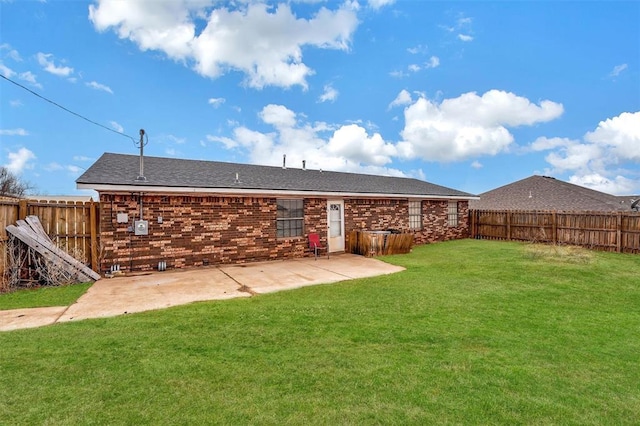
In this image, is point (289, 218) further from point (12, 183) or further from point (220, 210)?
point (12, 183)

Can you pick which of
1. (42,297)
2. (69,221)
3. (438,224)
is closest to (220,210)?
(69,221)

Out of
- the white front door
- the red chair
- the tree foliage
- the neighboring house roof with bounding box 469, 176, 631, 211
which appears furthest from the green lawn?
the tree foliage

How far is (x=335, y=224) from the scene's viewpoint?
1334cm

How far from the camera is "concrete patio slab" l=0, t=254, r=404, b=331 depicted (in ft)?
18.0

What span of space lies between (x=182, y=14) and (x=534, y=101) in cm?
1608

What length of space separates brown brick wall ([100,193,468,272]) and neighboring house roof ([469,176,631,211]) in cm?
1570

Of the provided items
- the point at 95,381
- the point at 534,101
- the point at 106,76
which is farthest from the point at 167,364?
the point at 534,101

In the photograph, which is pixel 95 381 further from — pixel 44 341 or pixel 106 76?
pixel 106 76

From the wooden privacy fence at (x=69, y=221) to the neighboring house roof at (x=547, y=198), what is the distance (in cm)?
2230

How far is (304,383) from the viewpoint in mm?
3098

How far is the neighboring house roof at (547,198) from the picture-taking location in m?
20.2

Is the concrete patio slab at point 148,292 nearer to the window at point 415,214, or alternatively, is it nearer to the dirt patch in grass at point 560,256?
the dirt patch in grass at point 560,256

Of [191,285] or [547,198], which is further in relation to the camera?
[547,198]

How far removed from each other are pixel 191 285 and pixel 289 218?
502 centimetres
